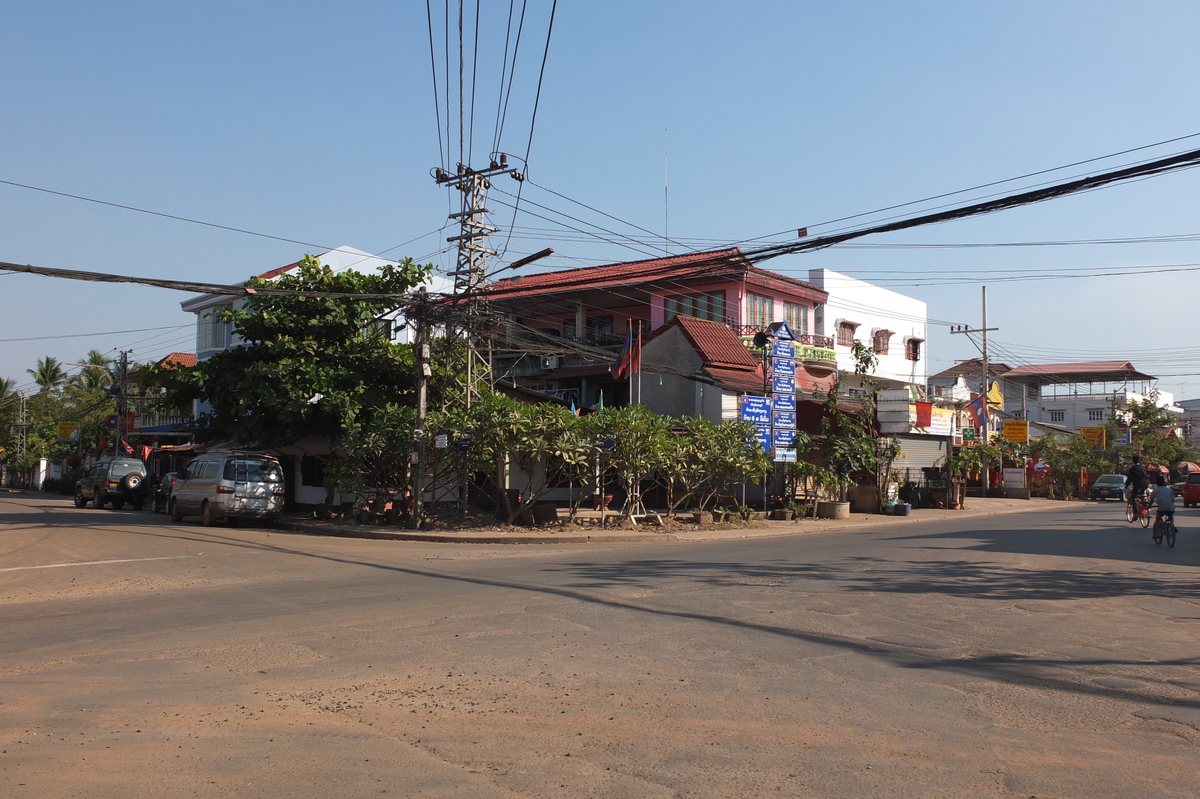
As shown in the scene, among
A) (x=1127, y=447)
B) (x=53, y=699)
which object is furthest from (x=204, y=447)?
(x=1127, y=447)

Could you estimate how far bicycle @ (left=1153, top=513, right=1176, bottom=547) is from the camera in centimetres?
1927

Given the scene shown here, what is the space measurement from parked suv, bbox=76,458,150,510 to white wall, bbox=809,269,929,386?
110 ft

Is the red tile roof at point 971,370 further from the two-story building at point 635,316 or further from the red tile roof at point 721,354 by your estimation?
the red tile roof at point 721,354

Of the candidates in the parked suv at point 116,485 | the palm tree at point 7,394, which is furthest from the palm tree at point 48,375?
the parked suv at point 116,485

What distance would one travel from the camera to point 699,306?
145 feet

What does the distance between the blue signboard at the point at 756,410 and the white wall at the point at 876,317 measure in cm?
2201

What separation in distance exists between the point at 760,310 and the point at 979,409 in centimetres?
1303

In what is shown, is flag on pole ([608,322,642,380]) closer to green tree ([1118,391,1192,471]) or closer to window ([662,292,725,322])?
window ([662,292,725,322])

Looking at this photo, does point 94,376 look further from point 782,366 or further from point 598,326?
point 782,366

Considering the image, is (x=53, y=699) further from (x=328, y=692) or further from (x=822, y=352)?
(x=822, y=352)

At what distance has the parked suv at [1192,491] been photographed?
43375mm

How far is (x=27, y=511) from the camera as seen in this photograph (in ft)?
107

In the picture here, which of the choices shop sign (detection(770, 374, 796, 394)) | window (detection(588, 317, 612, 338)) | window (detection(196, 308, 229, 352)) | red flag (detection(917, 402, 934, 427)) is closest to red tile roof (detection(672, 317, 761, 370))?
shop sign (detection(770, 374, 796, 394))

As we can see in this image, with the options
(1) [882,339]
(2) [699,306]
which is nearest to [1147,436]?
(1) [882,339]
